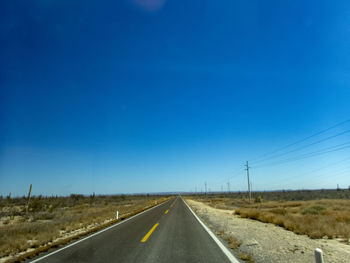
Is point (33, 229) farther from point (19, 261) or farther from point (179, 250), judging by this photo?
point (179, 250)

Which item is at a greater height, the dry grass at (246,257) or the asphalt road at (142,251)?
the dry grass at (246,257)

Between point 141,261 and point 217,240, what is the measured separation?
3.73m

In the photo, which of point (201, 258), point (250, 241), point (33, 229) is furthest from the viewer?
point (33, 229)

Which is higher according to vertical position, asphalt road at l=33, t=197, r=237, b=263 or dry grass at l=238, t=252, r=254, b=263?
dry grass at l=238, t=252, r=254, b=263

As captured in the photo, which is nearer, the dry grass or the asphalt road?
the dry grass

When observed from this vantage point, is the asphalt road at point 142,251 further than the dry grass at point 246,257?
Yes

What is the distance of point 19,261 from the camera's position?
5812mm

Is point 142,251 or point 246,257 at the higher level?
point 246,257

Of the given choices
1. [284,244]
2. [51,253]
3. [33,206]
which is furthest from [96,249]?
[33,206]

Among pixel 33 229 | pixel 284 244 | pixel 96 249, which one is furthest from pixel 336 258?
pixel 33 229

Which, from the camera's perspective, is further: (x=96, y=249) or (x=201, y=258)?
(x=96, y=249)

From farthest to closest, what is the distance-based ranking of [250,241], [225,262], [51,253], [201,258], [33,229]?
[33,229] → [250,241] → [51,253] → [201,258] → [225,262]

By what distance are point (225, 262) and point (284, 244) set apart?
3469 mm

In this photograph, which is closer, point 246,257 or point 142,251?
point 246,257
